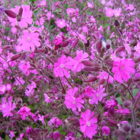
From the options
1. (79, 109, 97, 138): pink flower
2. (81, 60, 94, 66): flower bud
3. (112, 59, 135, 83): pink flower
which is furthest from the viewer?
(79, 109, 97, 138): pink flower

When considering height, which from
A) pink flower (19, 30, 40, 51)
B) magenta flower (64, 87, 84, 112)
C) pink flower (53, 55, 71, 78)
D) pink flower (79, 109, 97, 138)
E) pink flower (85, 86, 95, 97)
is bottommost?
pink flower (79, 109, 97, 138)

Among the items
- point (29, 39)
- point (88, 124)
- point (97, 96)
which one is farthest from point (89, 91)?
point (29, 39)

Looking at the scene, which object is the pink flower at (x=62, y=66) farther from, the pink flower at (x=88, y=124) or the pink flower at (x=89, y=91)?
the pink flower at (x=88, y=124)

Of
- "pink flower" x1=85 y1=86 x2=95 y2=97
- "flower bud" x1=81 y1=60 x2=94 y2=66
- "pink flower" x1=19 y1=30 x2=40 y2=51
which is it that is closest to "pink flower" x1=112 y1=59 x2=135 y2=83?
"flower bud" x1=81 y1=60 x2=94 y2=66

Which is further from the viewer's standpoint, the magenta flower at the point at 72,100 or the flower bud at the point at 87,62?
the magenta flower at the point at 72,100

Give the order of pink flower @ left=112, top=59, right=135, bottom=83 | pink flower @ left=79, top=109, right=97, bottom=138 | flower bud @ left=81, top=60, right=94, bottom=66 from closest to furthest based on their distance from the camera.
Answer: pink flower @ left=112, top=59, right=135, bottom=83 < flower bud @ left=81, top=60, right=94, bottom=66 < pink flower @ left=79, top=109, right=97, bottom=138

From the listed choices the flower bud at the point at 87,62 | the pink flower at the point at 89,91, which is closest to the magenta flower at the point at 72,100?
the pink flower at the point at 89,91

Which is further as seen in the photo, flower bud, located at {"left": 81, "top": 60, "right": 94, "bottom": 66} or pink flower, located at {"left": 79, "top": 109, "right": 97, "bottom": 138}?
pink flower, located at {"left": 79, "top": 109, "right": 97, "bottom": 138}

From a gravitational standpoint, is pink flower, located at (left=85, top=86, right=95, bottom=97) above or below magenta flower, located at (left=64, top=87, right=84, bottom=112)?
above

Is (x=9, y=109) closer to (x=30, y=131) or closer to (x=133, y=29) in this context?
(x=30, y=131)

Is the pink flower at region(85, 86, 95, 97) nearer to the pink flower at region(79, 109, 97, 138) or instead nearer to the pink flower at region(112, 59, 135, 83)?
the pink flower at region(79, 109, 97, 138)

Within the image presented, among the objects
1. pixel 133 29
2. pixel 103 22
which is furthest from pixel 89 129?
pixel 103 22
